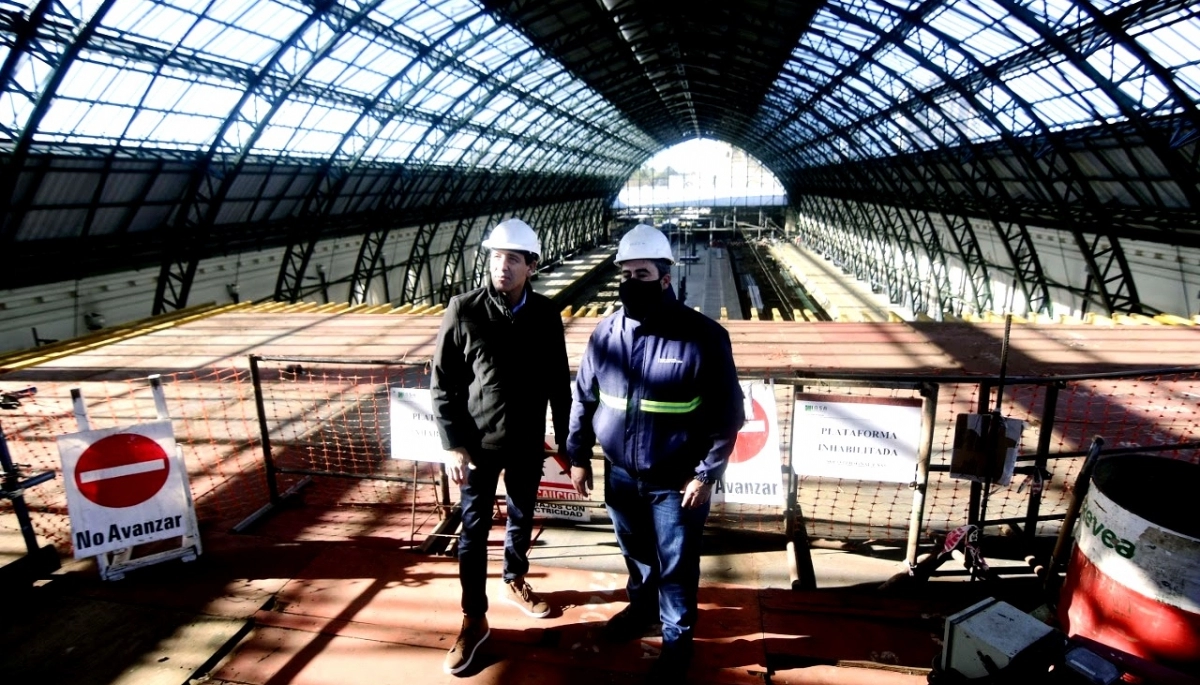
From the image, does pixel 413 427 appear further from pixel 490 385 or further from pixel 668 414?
pixel 668 414

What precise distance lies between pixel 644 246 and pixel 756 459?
71.3 inches

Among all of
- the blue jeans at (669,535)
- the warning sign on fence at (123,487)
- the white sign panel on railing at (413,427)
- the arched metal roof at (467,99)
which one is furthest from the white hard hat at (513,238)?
the arched metal roof at (467,99)

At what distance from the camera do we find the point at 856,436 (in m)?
3.80

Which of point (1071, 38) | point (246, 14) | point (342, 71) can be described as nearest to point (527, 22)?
point (342, 71)

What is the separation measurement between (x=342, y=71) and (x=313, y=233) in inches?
289

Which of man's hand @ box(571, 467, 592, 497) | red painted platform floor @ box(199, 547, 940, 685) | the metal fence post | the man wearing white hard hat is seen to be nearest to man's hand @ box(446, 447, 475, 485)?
the man wearing white hard hat

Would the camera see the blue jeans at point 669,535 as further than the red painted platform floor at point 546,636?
No

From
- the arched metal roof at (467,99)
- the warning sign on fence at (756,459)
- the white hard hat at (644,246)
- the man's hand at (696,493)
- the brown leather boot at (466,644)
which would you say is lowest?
the brown leather boot at (466,644)

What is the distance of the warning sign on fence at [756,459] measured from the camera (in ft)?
12.7

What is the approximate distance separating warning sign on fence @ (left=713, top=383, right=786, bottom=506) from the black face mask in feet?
4.20

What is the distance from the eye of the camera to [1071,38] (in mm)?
12500

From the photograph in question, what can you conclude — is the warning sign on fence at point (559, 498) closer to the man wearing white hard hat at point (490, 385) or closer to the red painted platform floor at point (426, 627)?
the red painted platform floor at point (426, 627)

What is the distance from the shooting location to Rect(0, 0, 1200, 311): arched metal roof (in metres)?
12.0

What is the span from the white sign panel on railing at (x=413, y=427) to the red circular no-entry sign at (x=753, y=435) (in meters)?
1.99
